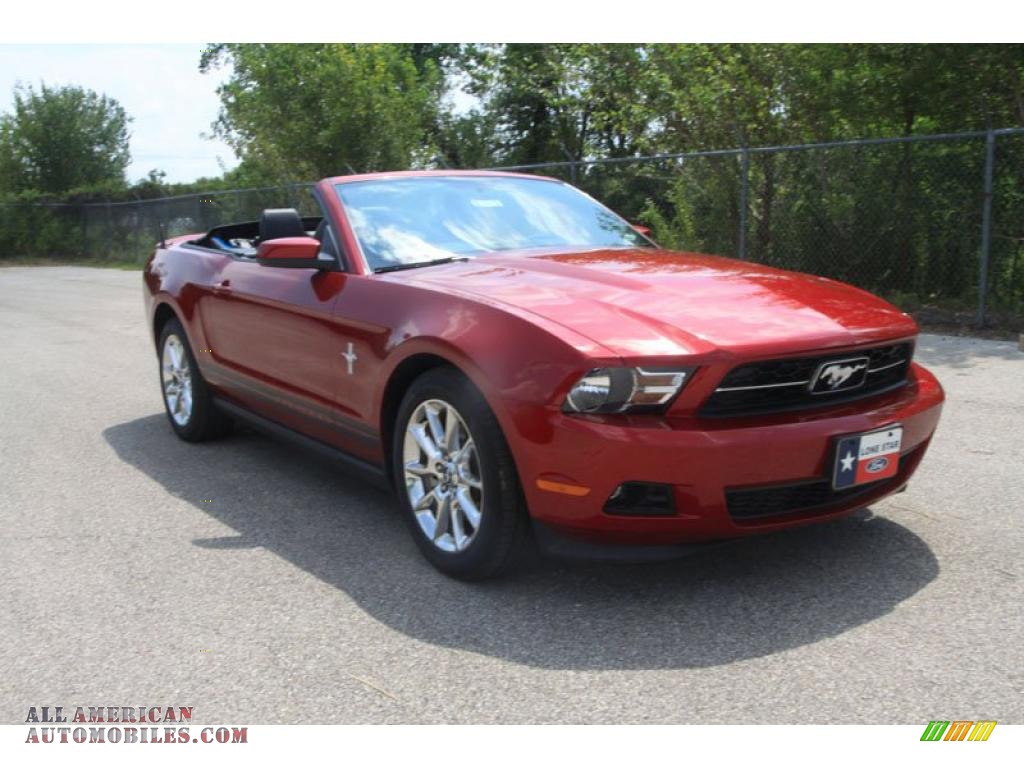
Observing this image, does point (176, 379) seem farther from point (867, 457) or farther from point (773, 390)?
point (867, 457)

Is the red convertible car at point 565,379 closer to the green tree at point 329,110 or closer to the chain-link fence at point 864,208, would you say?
the chain-link fence at point 864,208

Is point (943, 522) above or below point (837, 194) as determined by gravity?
below

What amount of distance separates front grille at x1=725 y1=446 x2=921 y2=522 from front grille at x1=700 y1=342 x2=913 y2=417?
0.82 feet

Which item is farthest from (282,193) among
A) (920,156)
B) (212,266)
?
(212,266)

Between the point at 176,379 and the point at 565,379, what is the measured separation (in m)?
3.89

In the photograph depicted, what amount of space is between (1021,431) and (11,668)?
5126 mm

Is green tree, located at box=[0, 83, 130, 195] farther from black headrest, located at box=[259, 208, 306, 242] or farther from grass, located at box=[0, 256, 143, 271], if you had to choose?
black headrest, located at box=[259, 208, 306, 242]

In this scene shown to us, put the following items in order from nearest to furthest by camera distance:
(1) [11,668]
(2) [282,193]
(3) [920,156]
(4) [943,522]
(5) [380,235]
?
(1) [11,668] < (4) [943,522] < (5) [380,235] < (3) [920,156] < (2) [282,193]

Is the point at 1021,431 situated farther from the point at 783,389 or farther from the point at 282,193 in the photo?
the point at 282,193

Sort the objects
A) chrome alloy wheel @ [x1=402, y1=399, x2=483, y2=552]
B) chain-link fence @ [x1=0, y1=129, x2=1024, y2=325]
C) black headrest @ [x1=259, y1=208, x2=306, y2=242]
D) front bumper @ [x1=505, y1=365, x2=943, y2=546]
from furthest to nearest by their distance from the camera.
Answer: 1. chain-link fence @ [x1=0, y1=129, x2=1024, y2=325]
2. black headrest @ [x1=259, y1=208, x2=306, y2=242]
3. chrome alloy wheel @ [x1=402, y1=399, x2=483, y2=552]
4. front bumper @ [x1=505, y1=365, x2=943, y2=546]

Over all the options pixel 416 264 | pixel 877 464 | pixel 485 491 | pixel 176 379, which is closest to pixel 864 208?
pixel 176 379

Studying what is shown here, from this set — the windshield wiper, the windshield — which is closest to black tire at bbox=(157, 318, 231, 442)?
the windshield

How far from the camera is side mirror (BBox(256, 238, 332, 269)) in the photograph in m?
4.52

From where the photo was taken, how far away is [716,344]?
3.29 meters
